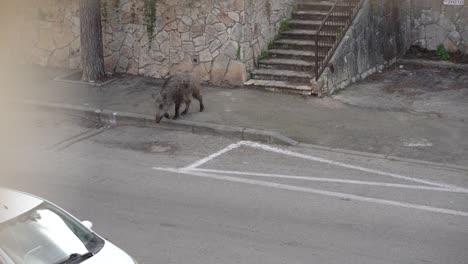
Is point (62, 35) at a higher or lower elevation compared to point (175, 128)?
higher

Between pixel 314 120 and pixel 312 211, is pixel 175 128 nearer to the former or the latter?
pixel 314 120

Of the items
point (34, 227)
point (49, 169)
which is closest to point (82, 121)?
point (49, 169)

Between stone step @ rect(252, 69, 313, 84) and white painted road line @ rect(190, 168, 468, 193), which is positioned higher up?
stone step @ rect(252, 69, 313, 84)

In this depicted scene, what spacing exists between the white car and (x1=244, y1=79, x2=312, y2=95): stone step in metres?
9.29

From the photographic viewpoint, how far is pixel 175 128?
13977mm

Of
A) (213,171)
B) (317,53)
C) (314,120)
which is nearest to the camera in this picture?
(213,171)

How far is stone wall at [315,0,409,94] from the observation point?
1580 cm

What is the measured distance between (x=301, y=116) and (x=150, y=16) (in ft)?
14.9

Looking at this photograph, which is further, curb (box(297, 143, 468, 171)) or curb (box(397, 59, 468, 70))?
curb (box(397, 59, 468, 70))

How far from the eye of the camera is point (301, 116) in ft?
46.6

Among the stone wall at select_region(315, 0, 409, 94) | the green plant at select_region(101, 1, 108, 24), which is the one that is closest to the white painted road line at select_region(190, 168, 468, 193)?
the stone wall at select_region(315, 0, 409, 94)

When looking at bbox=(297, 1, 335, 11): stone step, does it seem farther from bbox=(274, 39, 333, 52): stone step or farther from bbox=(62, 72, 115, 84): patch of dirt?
bbox=(62, 72, 115, 84): patch of dirt

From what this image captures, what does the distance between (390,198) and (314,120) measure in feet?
13.2

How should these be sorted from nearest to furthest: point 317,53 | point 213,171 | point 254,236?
point 254,236, point 213,171, point 317,53
